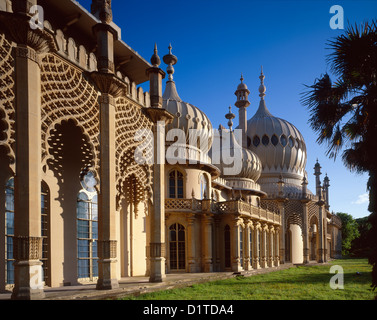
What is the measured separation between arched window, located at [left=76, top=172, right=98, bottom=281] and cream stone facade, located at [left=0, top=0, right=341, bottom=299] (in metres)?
0.04

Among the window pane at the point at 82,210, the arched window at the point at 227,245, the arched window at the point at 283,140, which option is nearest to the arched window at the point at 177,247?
the arched window at the point at 227,245

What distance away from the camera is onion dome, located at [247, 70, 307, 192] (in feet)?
144

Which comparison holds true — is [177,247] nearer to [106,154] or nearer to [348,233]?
[106,154]

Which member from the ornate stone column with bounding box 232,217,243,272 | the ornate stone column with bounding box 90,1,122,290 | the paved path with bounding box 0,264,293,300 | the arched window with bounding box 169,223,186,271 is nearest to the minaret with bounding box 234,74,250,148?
the ornate stone column with bounding box 232,217,243,272

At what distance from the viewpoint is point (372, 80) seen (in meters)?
9.92

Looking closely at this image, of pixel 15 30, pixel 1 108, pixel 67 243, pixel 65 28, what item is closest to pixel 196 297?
pixel 67 243

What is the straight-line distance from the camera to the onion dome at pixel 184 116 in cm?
2583

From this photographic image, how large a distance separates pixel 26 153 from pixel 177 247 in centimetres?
1420

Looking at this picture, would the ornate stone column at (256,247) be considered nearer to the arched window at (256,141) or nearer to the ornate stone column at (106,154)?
the ornate stone column at (106,154)

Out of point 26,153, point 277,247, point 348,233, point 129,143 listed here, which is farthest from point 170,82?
point 348,233

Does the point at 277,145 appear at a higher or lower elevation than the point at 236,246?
higher

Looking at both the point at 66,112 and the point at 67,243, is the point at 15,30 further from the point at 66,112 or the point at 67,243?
the point at 67,243

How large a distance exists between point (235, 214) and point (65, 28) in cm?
1413

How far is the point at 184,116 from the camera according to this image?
26.0 meters
